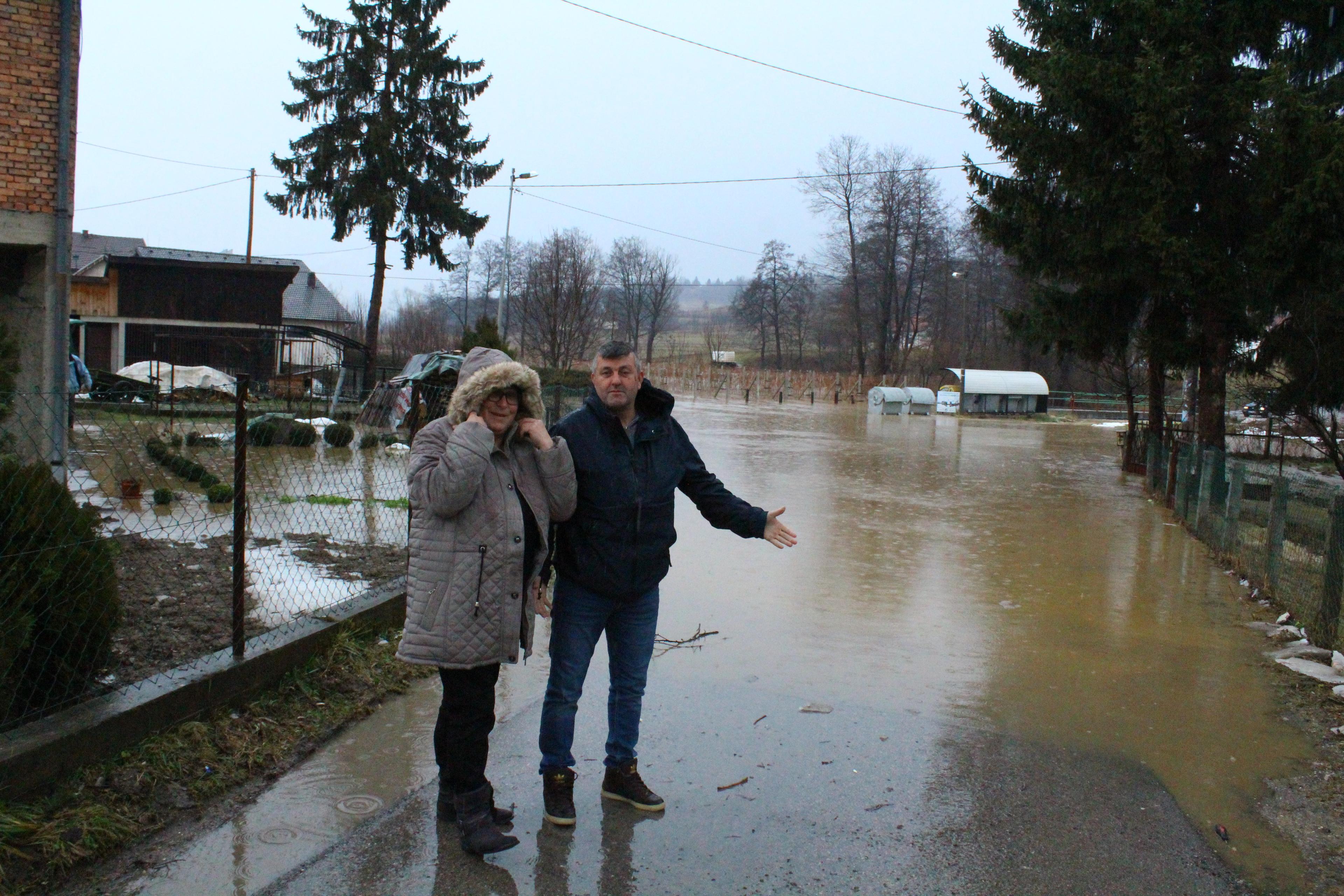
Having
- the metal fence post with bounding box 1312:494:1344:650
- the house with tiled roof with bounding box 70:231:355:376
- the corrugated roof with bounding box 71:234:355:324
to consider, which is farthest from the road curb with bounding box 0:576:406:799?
the corrugated roof with bounding box 71:234:355:324

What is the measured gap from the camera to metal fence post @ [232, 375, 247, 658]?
4.82 meters

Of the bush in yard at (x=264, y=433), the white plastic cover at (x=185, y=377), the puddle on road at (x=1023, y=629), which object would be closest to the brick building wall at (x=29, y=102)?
the bush in yard at (x=264, y=433)

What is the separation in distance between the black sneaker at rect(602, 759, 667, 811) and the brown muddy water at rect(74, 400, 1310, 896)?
0.25 ft

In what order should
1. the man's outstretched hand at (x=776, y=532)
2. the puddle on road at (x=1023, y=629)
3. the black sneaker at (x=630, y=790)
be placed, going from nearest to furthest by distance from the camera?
1. the black sneaker at (x=630, y=790)
2. the man's outstretched hand at (x=776, y=532)
3. the puddle on road at (x=1023, y=629)

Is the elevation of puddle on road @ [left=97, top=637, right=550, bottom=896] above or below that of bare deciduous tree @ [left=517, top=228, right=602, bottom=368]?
below

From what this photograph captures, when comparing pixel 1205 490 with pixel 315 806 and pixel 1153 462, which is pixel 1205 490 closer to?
pixel 1153 462

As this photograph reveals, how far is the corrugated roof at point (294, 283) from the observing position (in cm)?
4728

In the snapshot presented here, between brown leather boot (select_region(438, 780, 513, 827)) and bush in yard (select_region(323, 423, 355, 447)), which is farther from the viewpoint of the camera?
bush in yard (select_region(323, 423, 355, 447))

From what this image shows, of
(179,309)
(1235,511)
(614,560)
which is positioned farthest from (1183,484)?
(179,309)

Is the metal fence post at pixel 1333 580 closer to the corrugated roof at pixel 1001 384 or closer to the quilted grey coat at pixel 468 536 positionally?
the quilted grey coat at pixel 468 536

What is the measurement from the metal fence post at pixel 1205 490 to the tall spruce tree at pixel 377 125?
23.7m

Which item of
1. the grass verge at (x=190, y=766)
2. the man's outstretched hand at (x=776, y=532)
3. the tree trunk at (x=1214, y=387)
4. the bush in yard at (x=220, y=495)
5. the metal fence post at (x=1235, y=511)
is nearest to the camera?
the grass verge at (x=190, y=766)

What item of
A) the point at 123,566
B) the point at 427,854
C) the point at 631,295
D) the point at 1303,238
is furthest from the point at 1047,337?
the point at 631,295

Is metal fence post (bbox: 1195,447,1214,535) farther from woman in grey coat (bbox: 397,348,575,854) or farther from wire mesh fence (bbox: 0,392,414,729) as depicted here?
woman in grey coat (bbox: 397,348,575,854)
